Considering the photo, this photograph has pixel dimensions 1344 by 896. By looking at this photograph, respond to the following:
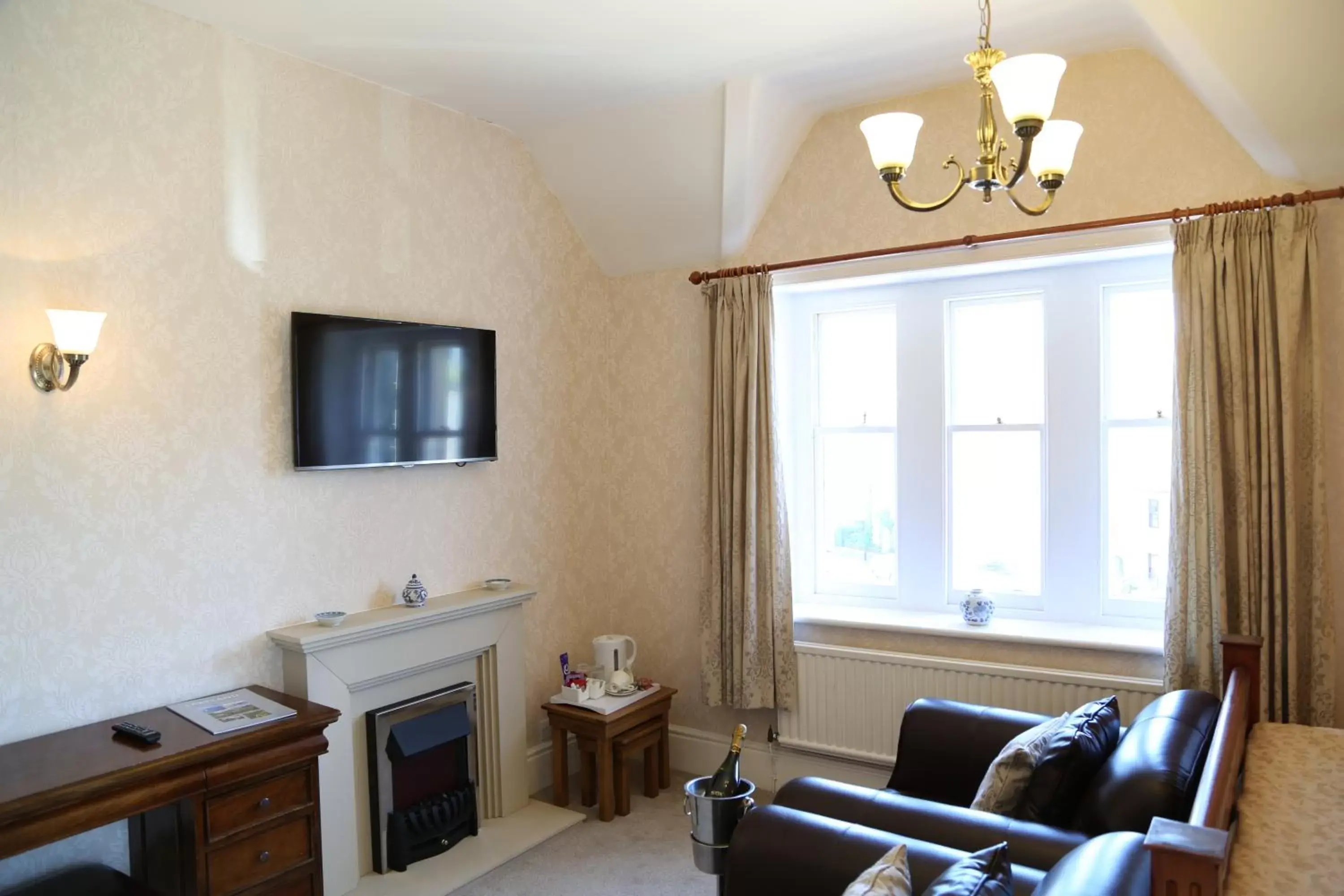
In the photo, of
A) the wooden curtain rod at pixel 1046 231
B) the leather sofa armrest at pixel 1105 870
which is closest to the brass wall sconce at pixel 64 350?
the wooden curtain rod at pixel 1046 231

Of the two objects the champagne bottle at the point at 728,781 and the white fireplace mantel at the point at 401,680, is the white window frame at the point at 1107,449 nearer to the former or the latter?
the champagne bottle at the point at 728,781

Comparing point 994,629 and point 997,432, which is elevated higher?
point 997,432

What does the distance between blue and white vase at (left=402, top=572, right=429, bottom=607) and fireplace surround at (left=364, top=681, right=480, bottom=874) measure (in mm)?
365

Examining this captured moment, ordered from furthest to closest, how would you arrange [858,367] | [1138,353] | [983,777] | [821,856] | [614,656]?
[858,367] → [614,656] → [1138,353] → [983,777] → [821,856]

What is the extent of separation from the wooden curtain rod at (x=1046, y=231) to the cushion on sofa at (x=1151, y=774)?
168cm

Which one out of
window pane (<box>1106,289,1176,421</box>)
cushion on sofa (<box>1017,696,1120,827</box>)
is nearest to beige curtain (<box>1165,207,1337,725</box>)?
window pane (<box>1106,289,1176,421</box>)

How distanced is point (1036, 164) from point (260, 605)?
9.08 feet

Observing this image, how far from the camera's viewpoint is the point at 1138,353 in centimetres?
365

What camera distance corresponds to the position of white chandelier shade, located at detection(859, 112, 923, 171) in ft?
6.48

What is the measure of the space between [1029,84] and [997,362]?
2.31 meters

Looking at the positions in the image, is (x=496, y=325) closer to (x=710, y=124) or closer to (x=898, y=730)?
(x=710, y=124)

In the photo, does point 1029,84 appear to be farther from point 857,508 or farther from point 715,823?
point 857,508

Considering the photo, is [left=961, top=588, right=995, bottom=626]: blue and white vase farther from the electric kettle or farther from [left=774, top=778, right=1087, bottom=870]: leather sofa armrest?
the electric kettle

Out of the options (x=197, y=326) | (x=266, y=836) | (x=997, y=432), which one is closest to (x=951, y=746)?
(x=997, y=432)
